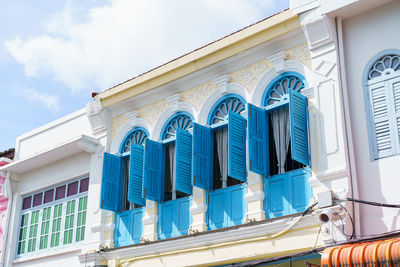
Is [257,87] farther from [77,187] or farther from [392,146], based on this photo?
[77,187]

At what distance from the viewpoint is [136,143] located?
447 inches

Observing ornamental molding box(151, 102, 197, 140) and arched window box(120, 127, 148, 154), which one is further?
arched window box(120, 127, 148, 154)

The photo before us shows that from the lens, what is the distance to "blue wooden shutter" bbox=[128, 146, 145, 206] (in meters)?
10.5

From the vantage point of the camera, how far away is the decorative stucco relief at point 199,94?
10.4 meters

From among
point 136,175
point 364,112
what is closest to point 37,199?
point 136,175

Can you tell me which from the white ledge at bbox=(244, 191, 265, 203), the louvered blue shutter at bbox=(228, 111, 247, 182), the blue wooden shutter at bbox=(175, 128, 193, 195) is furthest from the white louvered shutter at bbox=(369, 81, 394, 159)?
the blue wooden shutter at bbox=(175, 128, 193, 195)

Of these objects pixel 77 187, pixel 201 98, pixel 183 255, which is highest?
pixel 201 98

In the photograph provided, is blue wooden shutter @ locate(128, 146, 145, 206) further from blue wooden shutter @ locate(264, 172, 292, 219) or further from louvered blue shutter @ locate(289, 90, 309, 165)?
louvered blue shutter @ locate(289, 90, 309, 165)

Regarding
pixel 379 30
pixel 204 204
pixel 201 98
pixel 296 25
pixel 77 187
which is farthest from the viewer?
pixel 77 187

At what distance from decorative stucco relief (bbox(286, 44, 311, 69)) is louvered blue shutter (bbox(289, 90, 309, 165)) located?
0.65 m

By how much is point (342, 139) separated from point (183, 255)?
3209 mm

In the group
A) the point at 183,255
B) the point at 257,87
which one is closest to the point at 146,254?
the point at 183,255

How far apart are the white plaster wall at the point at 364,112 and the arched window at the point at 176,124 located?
3.07 m

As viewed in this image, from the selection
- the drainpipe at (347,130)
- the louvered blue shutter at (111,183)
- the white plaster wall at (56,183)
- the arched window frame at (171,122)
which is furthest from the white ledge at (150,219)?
the drainpipe at (347,130)
